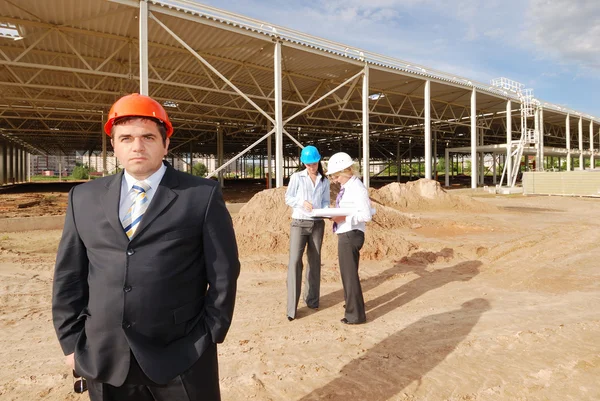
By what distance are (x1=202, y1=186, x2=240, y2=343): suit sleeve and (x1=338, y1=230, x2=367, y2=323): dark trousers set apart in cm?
260

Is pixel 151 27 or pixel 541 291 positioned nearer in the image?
pixel 541 291

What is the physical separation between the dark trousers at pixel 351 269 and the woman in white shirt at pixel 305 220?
0.45 m

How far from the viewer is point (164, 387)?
150cm

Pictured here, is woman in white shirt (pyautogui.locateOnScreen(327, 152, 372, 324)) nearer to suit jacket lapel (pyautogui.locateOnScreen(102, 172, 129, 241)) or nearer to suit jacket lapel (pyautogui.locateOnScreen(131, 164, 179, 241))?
suit jacket lapel (pyautogui.locateOnScreen(131, 164, 179, 241))

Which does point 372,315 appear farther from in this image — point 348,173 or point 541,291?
point 541,291

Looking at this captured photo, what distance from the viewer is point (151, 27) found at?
1237 cm

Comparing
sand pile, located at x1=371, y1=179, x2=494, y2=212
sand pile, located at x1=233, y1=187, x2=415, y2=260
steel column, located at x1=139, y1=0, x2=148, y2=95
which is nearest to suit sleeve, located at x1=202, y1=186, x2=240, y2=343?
sand pile, located at x1=233, y1=187, x2=415, y2=260

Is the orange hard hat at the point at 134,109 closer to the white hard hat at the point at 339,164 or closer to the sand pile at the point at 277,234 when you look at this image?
the white hard hat at the point at 339,164

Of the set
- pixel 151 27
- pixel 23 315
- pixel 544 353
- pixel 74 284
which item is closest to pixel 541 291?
pixel 544 353

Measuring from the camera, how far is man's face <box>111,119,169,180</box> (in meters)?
1.50

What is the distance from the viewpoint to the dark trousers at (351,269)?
4059 millimetres

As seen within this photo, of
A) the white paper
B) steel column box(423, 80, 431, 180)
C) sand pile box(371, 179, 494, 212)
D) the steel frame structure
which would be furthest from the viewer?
steel column box(423, 80, 431, 180)

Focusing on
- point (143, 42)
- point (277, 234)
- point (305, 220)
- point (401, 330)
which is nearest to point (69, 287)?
point (305, 220)

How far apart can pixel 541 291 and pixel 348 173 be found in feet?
12.4
